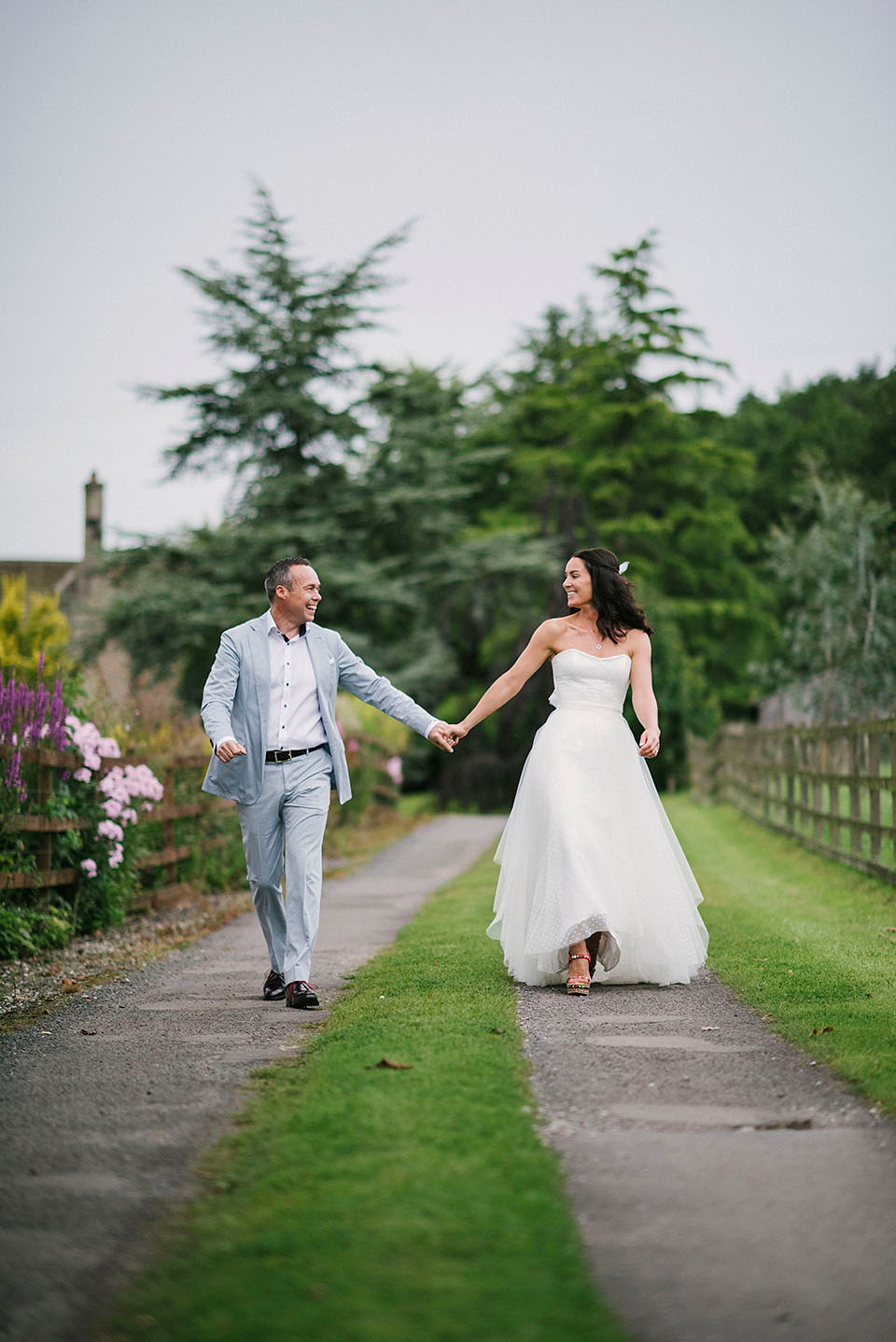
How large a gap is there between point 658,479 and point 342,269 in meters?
16.2

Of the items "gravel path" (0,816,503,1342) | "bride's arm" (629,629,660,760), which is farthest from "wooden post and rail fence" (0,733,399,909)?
"bride's arm" (629,629,660,760)

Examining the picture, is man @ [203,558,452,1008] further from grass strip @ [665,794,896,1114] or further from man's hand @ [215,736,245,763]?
grass strip @ [665,794,896,1114]

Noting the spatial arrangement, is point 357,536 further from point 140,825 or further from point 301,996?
point 301,996

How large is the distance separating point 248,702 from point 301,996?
1.41 m

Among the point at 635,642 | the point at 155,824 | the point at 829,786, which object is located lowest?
the point at 155,824

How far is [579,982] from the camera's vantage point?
6.36m

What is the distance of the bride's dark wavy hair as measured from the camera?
22.8 ft

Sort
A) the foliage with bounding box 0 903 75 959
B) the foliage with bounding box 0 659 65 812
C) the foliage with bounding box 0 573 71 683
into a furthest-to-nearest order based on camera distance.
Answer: the foliage with bounding box 0 573 71 683 → the foliage with bounding box 0 659 65 812 → the foliage with bounding box 0 903 75 959

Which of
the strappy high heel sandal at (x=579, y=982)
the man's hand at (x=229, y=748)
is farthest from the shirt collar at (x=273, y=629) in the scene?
the strappy high heel sandal at (x=579, y=982)

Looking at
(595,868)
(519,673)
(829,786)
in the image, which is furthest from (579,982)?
(829,786)

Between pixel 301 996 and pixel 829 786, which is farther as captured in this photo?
pixel 829 786

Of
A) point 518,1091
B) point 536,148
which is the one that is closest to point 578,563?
point 518,1091

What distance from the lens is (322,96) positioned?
11.9 m

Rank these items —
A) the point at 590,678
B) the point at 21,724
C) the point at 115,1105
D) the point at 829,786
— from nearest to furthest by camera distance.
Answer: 1. the point at 115,1105
2. the point at 590,678
3. the point at 21,724
4. the point at 829,786
